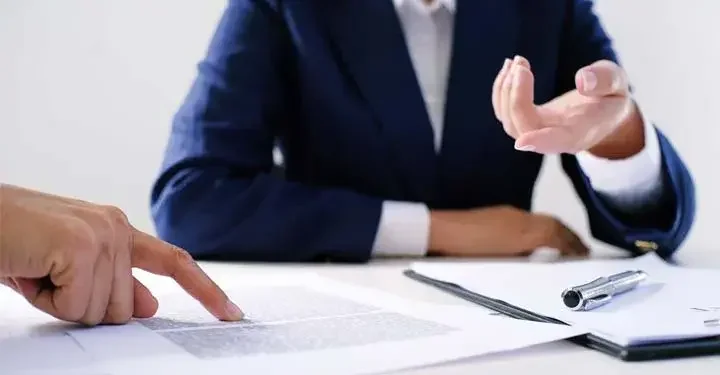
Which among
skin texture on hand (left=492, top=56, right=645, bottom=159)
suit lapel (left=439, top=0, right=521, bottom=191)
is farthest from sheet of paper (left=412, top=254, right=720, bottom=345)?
suit lapel (left=439, top=0, right=521, bottom=191)

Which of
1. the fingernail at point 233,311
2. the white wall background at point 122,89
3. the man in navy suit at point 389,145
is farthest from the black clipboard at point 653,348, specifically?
the white wall background at point 122,89

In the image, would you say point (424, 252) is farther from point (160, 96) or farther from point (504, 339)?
point (160, 96)

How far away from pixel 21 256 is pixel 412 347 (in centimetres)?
22

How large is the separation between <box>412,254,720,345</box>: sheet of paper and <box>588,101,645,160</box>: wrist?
0.47 ft

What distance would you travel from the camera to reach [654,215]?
0.97 meters

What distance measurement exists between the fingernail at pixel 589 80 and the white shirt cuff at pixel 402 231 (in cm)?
31

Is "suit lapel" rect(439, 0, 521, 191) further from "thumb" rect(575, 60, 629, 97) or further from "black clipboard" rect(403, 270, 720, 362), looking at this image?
"black clipboard" rect(403, 270, 720, 362)

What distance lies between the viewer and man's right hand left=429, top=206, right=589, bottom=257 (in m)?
0.98

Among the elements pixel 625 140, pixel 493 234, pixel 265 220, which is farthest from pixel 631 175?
pixel 265 220

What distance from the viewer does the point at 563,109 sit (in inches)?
30.0

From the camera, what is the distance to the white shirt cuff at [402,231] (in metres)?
0.95

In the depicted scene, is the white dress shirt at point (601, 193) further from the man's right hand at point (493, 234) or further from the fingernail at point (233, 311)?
the fingernail at point (233, 311)

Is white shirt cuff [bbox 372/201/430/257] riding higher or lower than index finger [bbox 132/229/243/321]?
lower

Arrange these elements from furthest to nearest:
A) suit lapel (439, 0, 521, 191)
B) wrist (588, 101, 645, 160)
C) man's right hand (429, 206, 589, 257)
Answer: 1. suit lapel (439, 0, 521, 191)
2. man's right hand (429, 206, 589, 257)
3. wrist (588, 101, 645, 160)
